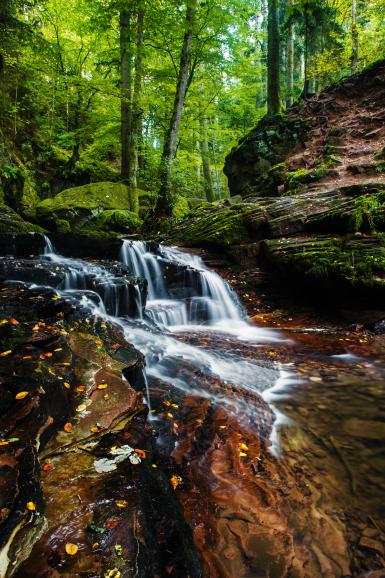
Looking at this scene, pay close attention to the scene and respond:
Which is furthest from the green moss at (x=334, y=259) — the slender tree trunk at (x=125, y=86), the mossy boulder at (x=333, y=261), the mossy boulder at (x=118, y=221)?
the slender tree trunk at (x=125, y=86)

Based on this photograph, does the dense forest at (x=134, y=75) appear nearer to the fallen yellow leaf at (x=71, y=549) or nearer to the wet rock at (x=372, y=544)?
the fallen yellow leaf at (x=71, y=549)

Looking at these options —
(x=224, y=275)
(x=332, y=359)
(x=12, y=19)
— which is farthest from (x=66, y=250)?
(x=332, y=359)

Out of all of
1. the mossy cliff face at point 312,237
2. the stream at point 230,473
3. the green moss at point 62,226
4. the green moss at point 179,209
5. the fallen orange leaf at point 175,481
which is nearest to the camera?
the stream at point 230,473

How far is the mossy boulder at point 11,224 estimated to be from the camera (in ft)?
29.9

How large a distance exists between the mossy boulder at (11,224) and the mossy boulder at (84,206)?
1.08 m

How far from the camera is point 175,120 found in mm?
11422

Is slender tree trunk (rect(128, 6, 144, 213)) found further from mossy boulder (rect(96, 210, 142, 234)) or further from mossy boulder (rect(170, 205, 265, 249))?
mossy boulder (rect(170, 205, 265, 249))

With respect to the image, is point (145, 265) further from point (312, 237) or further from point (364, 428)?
point (364, 428)

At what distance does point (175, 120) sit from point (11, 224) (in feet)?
20.7

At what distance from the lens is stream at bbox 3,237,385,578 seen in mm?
1889

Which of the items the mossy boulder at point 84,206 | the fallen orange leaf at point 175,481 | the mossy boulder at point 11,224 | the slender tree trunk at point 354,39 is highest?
the slender tree trunk at point 354,39

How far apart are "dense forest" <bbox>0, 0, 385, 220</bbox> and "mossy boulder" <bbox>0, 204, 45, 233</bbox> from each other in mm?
1383

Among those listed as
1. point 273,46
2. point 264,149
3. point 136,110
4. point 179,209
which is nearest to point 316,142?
point 264,149

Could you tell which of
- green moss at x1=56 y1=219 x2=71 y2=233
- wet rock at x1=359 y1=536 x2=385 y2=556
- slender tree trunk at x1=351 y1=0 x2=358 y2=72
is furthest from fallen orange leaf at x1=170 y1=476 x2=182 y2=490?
slender tree trunk at x1=351 y1=0 x2=358 y2=72
